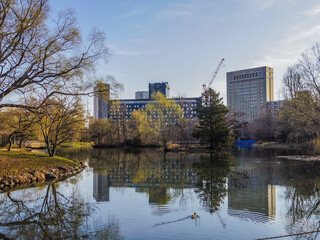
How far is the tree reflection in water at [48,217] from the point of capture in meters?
7.03

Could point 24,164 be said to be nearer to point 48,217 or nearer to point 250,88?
point 48,217

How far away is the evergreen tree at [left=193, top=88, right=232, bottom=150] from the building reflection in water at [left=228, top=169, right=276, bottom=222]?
24.1 m

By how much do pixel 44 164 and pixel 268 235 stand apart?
14328 mm

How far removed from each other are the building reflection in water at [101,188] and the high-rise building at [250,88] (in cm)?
12305

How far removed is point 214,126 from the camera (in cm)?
3972

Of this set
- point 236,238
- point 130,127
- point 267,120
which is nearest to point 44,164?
point 236,238

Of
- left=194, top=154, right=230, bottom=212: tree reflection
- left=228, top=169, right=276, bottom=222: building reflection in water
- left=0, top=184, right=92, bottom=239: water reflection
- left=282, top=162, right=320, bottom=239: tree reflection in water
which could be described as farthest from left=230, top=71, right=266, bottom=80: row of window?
left=0, top=184, right=92, bottom=239: water reflection

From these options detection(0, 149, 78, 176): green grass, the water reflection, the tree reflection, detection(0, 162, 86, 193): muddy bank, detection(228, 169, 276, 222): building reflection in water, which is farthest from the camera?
detection(0, 149, 78, 176): green grass

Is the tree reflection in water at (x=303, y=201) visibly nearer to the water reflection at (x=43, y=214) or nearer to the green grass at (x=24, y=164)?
the water reflection at (x=43, y=214)

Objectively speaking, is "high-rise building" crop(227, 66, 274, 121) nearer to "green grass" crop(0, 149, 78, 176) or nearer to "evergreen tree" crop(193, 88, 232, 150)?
"evergreen tree" crop(193, 88, 232, 150)

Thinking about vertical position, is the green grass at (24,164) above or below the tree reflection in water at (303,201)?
above

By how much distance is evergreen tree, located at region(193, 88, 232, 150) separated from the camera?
128 feet

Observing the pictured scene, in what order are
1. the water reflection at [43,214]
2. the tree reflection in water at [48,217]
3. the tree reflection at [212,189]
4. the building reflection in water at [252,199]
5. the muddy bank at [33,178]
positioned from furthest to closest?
the muddy bank at [33,178] → the tree reflection at [212,189] → the building reflection in water at [252,199] → the water reflection at [43,214] → the tree reflection in water at [48,217]

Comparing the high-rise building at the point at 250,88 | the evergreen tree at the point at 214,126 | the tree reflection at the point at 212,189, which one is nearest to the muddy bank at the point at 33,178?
the tree reflection at the point at 212,189
